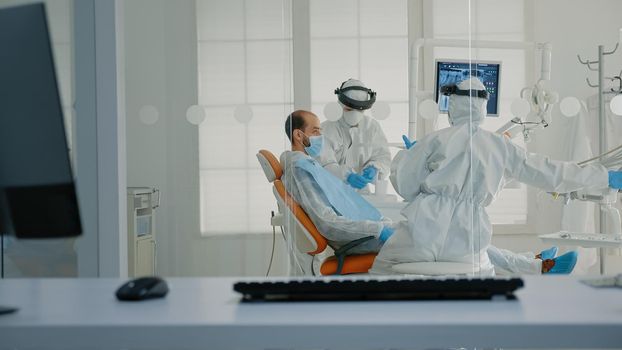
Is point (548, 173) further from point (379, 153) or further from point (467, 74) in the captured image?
point (379, 153)

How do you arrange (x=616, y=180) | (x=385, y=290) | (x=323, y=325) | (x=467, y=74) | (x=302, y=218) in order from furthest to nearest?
(x=467, y=74) < (x=302, y=218) < (x=616, y=180) < (x=385, y=290) < (x=323, y=325)

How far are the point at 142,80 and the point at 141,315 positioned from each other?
7.45 ft

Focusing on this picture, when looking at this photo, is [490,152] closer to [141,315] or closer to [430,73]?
[430,73]

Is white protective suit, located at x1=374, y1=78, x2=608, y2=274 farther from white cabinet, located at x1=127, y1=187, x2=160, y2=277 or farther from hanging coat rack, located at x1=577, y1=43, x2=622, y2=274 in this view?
white cabinet, located at x1=127, y1=187, x2=160, y2=277

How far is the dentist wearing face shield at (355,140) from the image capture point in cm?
312

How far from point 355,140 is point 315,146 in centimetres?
18

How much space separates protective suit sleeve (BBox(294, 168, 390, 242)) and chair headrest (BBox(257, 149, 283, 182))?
0.09 m

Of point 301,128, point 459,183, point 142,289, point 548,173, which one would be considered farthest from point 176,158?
point 142,289

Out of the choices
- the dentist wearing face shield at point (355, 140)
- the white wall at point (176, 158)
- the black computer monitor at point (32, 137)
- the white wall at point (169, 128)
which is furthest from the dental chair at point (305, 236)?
the black computer monitor at point (32, 137)

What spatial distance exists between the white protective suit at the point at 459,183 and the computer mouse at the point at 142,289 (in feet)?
6.41

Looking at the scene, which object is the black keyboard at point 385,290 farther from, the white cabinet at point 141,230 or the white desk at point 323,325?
the white cabinet at point 141,230

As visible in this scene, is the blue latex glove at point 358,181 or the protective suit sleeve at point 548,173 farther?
the blue latex glove at point 358,181

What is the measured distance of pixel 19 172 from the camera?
Result: 842mm

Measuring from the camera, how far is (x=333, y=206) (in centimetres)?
306
